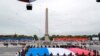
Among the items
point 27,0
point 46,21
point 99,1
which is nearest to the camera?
point 99,1

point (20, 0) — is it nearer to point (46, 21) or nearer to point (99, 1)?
point (99, 1)

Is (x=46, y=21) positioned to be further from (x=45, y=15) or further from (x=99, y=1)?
(x=99, y=1)

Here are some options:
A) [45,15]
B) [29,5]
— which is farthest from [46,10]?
[29,5]

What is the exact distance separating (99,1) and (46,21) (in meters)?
75.7

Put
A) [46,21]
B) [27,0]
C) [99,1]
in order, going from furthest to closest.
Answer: [46,21], [27,0], [99,1]

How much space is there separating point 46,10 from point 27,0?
75.5 meters

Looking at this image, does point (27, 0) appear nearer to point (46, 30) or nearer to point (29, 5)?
point (29, 5)

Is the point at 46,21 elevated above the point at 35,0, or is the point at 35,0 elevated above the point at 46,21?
the point at 35,0

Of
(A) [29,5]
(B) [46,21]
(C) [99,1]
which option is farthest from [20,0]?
(B) [46,21]

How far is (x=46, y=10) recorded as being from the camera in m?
92.4

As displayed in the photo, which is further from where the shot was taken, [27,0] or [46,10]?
[46,10]

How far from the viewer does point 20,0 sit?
57.6 ft

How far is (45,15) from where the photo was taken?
92438mm

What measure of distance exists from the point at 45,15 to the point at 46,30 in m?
4.12
